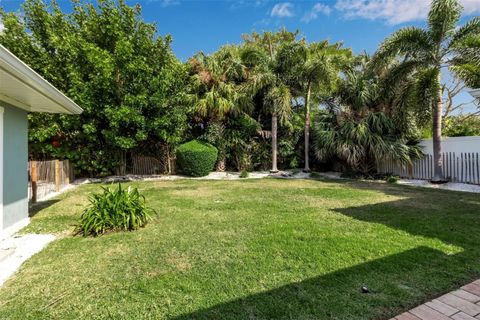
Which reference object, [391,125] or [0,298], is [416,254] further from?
[391,125]

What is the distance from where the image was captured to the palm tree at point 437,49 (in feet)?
29.8

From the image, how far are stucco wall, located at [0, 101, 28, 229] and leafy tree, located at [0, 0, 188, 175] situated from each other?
5.45 m

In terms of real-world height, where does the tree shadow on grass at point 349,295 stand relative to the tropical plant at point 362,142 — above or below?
below

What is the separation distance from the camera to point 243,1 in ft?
36.2

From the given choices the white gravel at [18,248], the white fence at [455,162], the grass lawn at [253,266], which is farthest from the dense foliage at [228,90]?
the white gravel at [18,248]

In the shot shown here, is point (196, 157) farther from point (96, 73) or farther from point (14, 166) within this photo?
point (14, 166)

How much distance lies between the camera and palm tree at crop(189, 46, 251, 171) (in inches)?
505

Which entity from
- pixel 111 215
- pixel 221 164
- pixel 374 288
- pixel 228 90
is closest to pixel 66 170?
pixel 221 164

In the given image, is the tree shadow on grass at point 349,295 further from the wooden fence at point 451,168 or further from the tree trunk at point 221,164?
the tree trunk at point 221,164

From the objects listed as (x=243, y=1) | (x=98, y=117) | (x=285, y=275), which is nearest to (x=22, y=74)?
(x=285, y=275)

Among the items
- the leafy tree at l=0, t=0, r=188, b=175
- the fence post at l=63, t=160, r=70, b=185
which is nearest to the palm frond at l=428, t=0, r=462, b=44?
the leafy tree at l=0, t=0, r=188, b=175

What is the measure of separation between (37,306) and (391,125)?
1245 centimetres

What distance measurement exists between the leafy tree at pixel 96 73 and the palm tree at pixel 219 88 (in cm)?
145

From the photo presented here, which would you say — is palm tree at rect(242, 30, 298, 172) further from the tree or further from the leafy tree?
the leafy tree
